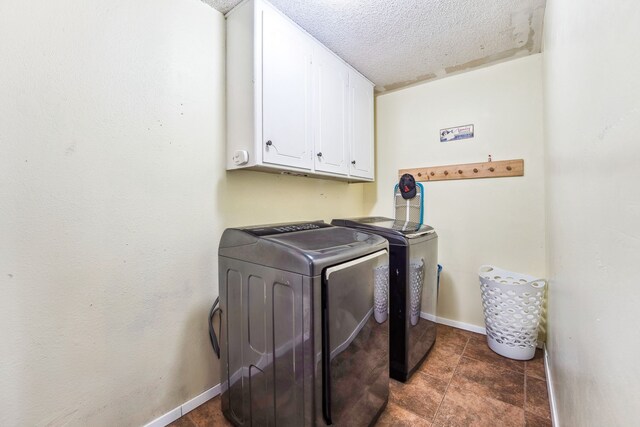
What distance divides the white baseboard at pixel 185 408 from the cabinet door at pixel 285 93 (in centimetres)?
137

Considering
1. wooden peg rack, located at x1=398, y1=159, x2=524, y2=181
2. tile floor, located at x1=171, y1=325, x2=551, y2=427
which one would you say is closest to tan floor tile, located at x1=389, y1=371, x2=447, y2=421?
tile floor, located at x1=171, y1=325, x2=551, y2=427

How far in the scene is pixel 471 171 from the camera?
2.31 metres

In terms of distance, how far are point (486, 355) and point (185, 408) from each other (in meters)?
1.99

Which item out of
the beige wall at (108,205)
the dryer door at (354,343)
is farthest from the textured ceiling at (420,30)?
the dryer door at (354,343)

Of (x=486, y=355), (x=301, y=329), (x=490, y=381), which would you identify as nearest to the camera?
(x=301, y=329)

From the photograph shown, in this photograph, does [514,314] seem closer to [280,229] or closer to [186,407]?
[280,229]

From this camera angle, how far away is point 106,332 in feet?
3.96

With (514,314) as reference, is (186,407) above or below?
below

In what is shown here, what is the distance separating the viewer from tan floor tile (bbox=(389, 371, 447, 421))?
146 centimetres

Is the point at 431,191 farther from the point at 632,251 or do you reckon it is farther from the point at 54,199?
the point at 54,199

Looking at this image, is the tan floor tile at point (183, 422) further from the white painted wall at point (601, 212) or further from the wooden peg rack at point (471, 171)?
the wooden peg rack at point (471, 171)

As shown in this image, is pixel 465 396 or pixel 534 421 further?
pixel 465 396

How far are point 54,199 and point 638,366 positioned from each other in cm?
173

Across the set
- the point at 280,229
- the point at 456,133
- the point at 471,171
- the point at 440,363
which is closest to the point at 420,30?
the point at 456,133
